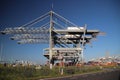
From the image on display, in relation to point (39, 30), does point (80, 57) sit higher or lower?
lower

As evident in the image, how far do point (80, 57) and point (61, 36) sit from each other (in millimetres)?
7508

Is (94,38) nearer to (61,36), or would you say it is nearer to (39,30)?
(61,36)

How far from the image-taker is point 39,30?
61562 millimetres

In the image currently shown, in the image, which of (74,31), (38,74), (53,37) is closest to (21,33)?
(53,37)

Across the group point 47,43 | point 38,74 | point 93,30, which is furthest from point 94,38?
point 38,74

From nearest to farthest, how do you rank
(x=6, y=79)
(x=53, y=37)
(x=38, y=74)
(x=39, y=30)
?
(x=6, y=79) → (x=38, y=74) → (x=39, y=30) → (x=53, y=37)

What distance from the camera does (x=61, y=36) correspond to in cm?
6725

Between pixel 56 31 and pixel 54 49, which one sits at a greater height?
pixel 56 31

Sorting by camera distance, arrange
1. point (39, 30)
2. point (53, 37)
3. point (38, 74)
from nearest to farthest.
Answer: point (38, 74) → point (39, 30) → point (53, 37)

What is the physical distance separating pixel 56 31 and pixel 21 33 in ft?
28.9

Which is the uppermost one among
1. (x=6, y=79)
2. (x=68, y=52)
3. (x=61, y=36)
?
(x=61, y=36)

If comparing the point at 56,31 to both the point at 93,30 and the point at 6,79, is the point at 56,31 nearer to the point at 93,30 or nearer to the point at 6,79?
the point at 93,30

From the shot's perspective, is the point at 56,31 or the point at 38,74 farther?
the point at 56,31

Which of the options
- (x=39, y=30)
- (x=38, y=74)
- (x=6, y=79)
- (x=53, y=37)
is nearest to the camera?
(x=6, y=79)
